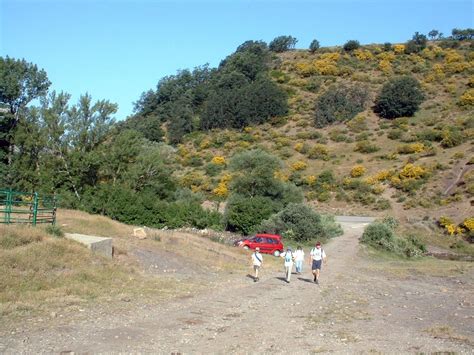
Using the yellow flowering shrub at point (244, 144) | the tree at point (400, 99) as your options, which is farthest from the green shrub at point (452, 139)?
the yellow flowering shrub at point (244, 144)

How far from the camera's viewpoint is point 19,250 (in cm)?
1647

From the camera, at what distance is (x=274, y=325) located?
42.0ft

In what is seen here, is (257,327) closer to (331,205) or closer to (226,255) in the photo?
(226,255)

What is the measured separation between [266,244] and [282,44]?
102779 mm

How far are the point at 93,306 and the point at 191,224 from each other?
34218 mm

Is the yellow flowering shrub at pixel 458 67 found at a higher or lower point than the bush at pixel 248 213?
higher

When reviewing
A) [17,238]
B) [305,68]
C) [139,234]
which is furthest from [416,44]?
[17,238]

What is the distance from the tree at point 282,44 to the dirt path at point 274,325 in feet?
375

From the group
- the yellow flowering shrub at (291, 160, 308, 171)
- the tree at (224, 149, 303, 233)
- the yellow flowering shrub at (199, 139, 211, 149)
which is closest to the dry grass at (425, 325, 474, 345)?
the tree at (224, 149, 303, 233)

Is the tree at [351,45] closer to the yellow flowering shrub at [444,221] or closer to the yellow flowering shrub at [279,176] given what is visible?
the yellow flowering shrub at [279,176]

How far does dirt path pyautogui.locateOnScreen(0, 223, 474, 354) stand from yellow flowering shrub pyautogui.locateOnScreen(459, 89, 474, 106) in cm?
6955

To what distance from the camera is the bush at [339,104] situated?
3558 inches

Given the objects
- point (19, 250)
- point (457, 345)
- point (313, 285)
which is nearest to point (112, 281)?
point (19, 250)

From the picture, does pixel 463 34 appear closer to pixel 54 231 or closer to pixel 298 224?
pixel 298 224
